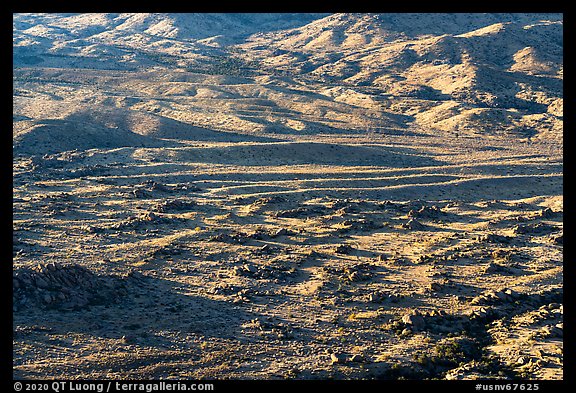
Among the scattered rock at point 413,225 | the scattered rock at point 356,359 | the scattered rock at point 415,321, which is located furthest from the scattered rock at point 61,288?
the scattered rock at point 413,225

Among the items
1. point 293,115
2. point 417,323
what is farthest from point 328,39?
point 417,323

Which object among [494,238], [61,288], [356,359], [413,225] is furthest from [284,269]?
[494,238]

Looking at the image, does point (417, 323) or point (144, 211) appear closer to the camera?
point (417, 323)

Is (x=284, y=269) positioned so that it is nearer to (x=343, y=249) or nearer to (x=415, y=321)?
(x=343, y=249)

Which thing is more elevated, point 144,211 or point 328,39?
point 328,39

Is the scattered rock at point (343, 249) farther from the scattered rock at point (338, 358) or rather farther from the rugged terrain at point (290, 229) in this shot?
the scattered rock at point (338, 358)

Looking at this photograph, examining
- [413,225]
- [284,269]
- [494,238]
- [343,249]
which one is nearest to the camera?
[284,269]

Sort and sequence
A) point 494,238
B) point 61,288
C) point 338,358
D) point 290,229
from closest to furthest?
point 338,358 → point 61,288 → point 494,238 → point 290,229

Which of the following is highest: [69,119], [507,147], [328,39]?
[328,39]

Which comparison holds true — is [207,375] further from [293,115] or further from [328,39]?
[328,39]
